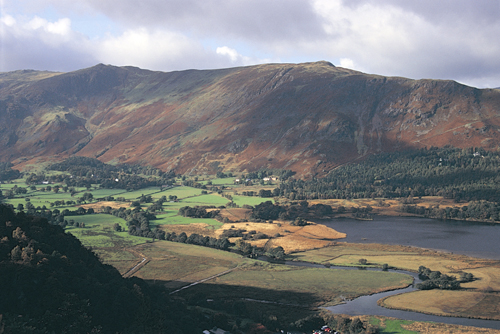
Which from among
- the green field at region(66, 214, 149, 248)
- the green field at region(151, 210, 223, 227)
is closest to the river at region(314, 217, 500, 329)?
the green field at region(151, 210, 223, 227)

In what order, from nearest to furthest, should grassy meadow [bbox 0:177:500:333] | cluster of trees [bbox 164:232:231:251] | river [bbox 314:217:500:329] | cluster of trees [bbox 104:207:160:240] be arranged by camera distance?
1. river [bbox 314:217:500:329]
2. grassy meadow [bbox 0:177:500:333]
3. cluster of trees [bbox 164:232:231:251]
4. cluster of trees [bbox 104:207:160:240]

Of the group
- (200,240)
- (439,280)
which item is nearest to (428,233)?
(439,280)

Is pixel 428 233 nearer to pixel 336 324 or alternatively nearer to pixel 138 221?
pixel 336 324

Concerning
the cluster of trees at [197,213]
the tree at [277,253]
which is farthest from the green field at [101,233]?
the tree at [277,253]

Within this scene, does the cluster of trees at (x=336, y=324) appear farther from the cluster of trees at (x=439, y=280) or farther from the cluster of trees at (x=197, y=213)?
the cluster of trees at (x=197, y=213)

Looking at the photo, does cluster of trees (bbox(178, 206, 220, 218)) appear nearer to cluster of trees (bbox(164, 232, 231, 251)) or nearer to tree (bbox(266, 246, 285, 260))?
cluster of trees (bbox(164, 232, 231, 251))

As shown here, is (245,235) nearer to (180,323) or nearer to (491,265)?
(491,265)
